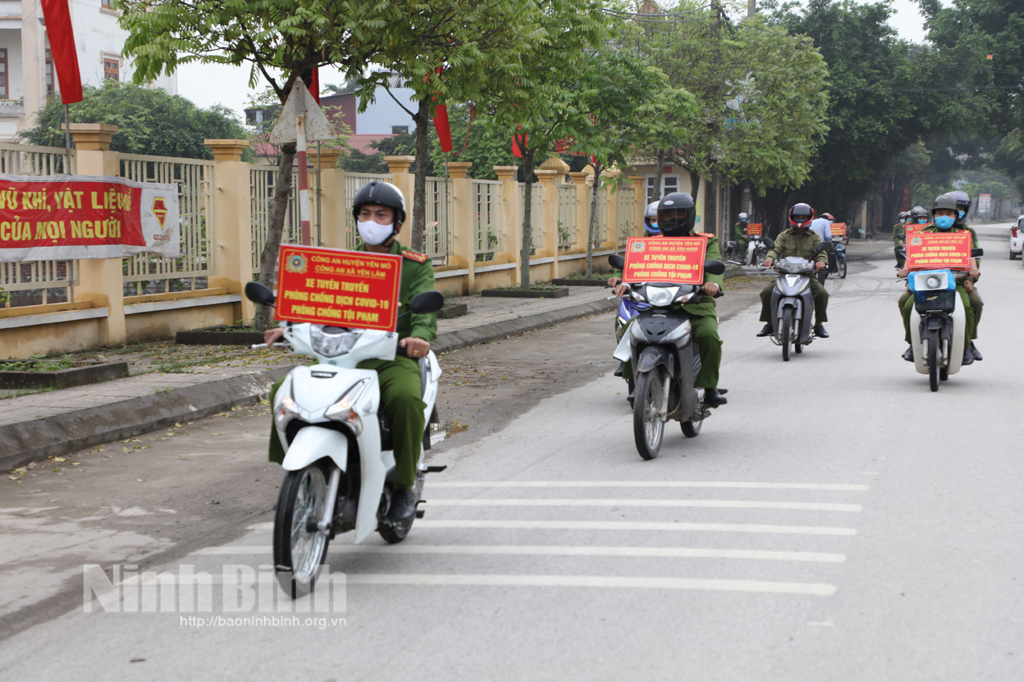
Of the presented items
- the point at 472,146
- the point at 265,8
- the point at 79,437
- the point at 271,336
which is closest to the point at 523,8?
the point at 265,8

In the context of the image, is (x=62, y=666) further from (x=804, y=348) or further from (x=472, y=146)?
(x=472, y=146)

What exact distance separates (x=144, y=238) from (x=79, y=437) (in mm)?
5566

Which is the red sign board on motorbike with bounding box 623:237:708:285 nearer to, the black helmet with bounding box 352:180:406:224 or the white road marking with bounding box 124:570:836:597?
the black helmet with bounding box 352:180:406:224

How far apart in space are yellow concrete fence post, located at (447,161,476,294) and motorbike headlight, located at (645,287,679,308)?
14.3 meters

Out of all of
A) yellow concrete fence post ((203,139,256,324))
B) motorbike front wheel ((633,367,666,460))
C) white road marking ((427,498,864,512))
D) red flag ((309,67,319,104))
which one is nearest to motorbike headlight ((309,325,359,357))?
white road marking ((427,498,864,512))

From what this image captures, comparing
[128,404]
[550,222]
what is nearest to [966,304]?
[128,404]

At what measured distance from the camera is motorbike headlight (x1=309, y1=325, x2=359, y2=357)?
476 centimetres

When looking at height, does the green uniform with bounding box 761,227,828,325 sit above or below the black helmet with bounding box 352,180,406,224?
below

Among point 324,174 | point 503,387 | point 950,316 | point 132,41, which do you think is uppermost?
point 132,41

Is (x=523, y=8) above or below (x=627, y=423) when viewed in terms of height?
above

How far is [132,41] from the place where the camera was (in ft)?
39.8

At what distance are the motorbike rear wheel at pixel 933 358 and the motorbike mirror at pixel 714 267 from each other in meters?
3.28

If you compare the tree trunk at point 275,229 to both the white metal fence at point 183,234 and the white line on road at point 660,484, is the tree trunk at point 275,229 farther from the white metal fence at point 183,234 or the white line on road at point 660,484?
the white line on road at point 660,484

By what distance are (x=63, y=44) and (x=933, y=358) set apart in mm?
9317
